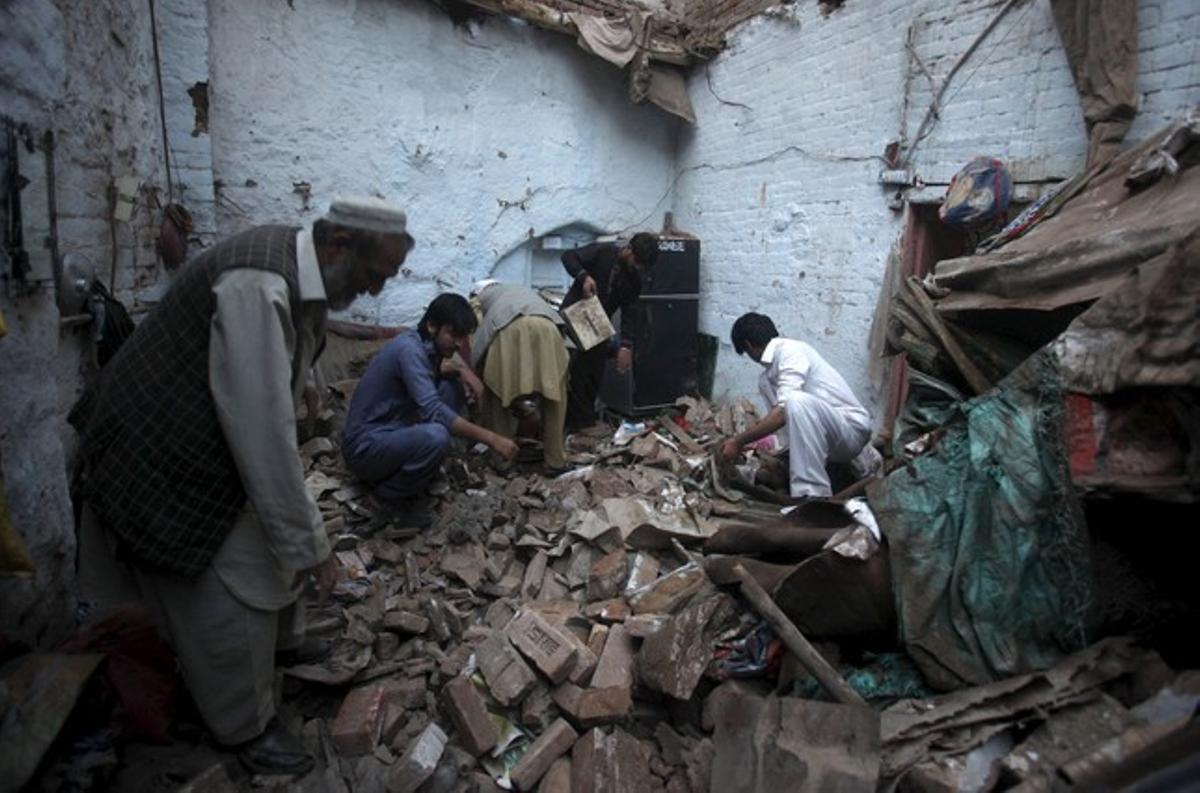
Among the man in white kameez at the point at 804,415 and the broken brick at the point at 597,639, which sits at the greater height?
the man in white kameez at the point at 804,415

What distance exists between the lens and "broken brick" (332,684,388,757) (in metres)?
2.54

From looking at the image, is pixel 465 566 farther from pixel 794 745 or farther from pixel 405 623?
pixel 794 745

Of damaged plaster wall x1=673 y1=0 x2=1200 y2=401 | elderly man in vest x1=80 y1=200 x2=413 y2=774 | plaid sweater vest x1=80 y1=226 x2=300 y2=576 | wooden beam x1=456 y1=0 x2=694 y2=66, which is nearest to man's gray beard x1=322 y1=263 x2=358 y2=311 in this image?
elderly man in vest x1=80 y1=200 x2=413 y2=774

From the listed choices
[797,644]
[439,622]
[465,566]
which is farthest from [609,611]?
[797,644]

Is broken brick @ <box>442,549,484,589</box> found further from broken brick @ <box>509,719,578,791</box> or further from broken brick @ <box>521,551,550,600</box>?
broken brick @ <box>509,719,578,791</box>

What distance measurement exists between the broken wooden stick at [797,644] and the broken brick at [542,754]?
92cm

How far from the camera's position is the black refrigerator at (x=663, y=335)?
6.92 meters

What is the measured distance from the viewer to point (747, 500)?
15.4 ft

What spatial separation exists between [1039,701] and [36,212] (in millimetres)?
3893

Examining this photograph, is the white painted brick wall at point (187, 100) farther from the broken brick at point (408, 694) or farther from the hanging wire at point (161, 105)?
the broken brick at point (408, 694)

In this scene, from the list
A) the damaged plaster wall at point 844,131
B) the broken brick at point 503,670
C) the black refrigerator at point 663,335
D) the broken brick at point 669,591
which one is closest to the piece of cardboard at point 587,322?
the black refrigerator at point 663,335

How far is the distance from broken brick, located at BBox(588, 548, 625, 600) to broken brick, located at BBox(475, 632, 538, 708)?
2.19 ft

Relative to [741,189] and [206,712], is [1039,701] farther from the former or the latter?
[741,189]

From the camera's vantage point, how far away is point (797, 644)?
2586mm
